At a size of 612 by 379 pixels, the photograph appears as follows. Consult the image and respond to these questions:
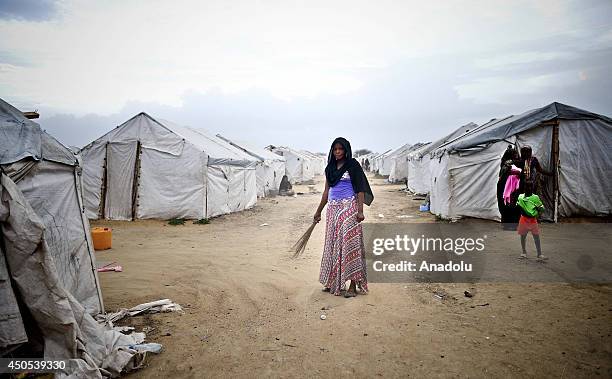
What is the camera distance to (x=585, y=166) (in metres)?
10.2

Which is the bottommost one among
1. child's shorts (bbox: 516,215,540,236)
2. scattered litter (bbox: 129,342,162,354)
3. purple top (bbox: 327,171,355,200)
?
scattered litter (bbox: 129,342,162,354)

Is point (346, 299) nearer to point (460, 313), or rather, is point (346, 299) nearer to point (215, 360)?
point (460, 313)

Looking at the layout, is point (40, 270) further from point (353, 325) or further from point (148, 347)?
point (353, 325)

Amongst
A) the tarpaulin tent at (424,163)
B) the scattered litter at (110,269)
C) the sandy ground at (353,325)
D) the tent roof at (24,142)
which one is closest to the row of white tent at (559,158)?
the sandy ground at (353,325)

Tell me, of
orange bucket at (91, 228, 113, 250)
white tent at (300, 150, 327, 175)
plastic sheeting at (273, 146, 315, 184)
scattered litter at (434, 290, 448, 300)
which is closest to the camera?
scattered litter at (434, 290, 448, 300)

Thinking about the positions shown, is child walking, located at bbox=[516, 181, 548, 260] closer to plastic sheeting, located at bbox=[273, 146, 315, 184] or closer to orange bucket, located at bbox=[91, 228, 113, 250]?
orange bucket, located at bbox=[91, 228, 113, 250]

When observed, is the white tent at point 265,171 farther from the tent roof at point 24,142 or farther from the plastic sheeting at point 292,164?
the tent roof at point 24,142

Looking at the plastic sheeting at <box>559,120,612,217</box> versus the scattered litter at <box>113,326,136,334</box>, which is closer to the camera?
the scattered litter at <box>113,326,136,334</box>

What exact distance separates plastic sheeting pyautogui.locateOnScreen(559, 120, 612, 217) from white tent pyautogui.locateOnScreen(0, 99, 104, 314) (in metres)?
11.2

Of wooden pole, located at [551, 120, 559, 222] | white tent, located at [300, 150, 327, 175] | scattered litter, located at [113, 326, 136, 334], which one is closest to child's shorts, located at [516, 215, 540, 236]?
wooden pole, located at [551, 120, 559, 222]

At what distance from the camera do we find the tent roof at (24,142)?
3.04 meters

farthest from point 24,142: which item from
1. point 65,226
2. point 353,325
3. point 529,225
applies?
point 529,225

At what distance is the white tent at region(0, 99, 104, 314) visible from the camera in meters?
3.16

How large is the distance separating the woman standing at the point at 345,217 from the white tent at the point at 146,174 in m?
8.00
